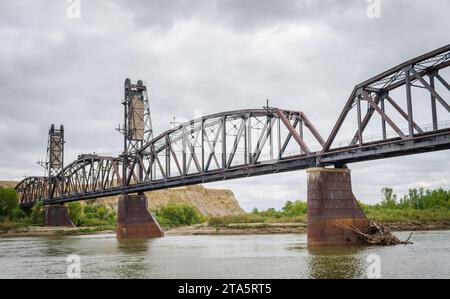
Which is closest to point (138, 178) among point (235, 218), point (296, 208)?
point (235, 218)

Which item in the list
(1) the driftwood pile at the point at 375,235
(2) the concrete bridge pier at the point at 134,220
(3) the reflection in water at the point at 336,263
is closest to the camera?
(3) the reflection in water at the point at 336,263

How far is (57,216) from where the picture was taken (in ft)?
407

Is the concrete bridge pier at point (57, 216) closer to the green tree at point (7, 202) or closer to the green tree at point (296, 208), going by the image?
the green tree at point (7, 202)

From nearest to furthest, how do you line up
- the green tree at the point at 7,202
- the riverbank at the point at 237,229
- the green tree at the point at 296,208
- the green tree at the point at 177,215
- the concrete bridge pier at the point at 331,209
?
the concrete bridge pier at the point at 331,209, the riverbank at the point at 237,229, the green tree at the point at 7,202, the green tree at the point at 177,215, the green tree at the point at 296,208

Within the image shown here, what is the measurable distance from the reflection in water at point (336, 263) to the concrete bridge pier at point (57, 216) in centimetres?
9358

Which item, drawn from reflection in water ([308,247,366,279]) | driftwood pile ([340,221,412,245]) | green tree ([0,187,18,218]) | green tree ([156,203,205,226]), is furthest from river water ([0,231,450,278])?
green tree ([0,187,18,218])

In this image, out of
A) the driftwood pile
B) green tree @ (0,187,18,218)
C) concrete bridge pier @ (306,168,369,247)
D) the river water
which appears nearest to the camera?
the river water

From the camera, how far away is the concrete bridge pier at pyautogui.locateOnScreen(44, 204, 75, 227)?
4843 inches

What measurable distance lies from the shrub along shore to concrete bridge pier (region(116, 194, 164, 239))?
1971cm

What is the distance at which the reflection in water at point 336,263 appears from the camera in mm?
27808

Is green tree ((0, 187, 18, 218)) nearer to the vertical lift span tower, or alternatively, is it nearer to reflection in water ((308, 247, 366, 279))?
the vertical lift span tower

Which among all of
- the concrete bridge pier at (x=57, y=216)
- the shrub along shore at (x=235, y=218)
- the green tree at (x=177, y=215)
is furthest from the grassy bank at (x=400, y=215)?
the concrete bridge pier at (x=57, y=216)
